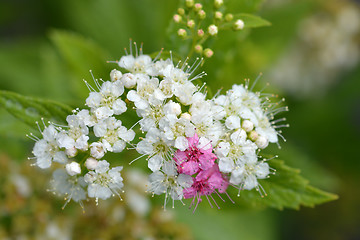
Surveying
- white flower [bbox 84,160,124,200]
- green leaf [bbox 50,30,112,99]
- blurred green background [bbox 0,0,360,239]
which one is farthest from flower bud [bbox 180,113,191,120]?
blurred green background [bbox 0,0,360,239]

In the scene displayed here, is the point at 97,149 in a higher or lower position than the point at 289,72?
lower

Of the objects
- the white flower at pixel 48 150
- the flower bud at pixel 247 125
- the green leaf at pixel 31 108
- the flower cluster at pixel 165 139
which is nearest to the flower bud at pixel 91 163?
the flower cluster at pixel 165 139

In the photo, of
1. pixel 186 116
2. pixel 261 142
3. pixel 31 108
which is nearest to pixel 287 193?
pixel 261 142

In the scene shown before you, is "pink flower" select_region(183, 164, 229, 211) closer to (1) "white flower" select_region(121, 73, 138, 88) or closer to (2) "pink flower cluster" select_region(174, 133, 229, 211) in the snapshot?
(2) "pink flower cluster" select_region(174, 133, 229, 211)

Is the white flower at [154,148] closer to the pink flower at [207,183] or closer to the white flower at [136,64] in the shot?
the pink flower at [207,183]

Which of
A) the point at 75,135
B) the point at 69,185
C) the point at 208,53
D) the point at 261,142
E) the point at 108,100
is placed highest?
the point at 208,53

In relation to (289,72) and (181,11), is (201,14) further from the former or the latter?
(289,72)
